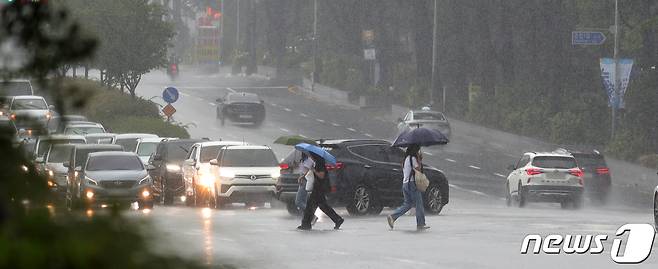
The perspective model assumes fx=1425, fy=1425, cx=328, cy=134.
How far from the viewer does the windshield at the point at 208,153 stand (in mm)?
35656

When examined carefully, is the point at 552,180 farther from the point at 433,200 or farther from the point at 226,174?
the point at 226,174

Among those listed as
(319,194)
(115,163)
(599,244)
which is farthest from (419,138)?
(115,163)

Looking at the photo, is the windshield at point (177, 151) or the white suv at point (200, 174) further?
the windshield at point (177, 151)

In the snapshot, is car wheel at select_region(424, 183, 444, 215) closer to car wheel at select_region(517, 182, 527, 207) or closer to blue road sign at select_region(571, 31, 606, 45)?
car wheel at select_region(517, 182, 527, 207)

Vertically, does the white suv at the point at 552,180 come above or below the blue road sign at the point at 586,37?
below

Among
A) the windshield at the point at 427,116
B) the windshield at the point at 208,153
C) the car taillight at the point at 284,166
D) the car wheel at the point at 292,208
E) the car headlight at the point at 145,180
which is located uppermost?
the car taillight at the point at 284,166

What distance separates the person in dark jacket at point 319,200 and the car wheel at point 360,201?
4.16 meters

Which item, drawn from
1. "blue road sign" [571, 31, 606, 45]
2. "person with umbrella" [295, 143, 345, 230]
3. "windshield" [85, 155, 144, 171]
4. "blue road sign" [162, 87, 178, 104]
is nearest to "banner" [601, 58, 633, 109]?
"blue road sign" [571, 31, 606, 45]

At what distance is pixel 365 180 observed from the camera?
95.9ft

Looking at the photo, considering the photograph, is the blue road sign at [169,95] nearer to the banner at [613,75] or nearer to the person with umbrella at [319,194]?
the banner at [613,75]

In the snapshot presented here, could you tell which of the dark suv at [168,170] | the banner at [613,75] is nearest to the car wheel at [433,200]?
the dark suv at [168,170]

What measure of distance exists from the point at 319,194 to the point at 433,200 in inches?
237

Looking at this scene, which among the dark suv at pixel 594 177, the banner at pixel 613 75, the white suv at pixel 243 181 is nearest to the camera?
the white suv at pixel 243 181

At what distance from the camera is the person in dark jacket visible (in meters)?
24.0
